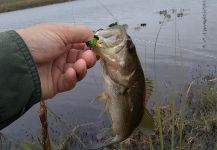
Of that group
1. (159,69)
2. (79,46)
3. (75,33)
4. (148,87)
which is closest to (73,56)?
(79,46)

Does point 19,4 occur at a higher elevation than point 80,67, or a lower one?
lower

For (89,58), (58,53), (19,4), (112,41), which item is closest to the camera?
(112,41)

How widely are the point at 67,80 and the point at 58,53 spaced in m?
0.22

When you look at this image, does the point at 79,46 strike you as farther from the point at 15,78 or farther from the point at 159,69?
the point at 159,69

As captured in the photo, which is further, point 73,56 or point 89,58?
point 73,56

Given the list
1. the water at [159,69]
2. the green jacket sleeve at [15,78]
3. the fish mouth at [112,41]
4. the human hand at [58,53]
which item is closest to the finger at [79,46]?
the human hand at [58,53]

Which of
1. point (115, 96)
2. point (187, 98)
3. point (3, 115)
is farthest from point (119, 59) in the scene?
point (187, 98)

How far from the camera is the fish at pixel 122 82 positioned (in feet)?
7.64

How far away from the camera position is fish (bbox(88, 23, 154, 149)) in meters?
2.33

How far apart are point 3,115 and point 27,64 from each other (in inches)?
14.1

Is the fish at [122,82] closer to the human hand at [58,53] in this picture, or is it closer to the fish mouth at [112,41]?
the fish mouth at [112,41]

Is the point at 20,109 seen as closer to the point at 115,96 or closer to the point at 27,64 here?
the point at 27,64

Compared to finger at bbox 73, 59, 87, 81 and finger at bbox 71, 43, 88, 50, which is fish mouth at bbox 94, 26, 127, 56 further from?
finger at bbox 71, 43, 88, 50

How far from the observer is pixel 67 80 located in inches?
118
